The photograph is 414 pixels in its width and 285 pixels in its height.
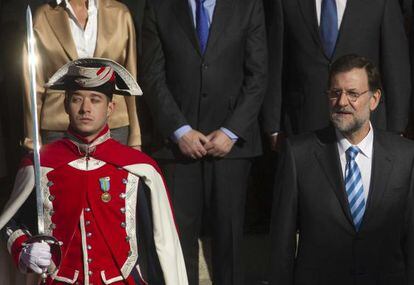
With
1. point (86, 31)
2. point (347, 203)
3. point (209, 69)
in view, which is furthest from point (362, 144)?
point (86, 31)

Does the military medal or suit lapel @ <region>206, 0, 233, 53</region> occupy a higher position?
suit lapel @ <region>206, 0, 233, 53</region>

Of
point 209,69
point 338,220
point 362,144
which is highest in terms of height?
point 209,69

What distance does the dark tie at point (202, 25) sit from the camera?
230 inches

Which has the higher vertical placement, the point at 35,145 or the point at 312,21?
the point at 312,21

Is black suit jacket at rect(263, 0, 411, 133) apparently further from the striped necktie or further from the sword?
the sword

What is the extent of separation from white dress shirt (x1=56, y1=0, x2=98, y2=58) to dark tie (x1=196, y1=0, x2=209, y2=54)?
0.57m

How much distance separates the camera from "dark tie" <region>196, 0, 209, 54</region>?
5844 mm

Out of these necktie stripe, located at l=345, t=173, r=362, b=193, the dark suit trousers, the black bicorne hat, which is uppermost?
the black bicorne hat

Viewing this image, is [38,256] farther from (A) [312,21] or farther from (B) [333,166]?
(A) [312,21]

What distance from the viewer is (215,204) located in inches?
230

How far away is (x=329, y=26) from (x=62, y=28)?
1.48m

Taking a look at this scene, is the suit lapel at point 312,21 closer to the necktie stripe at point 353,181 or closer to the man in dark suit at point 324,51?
the man in dark suit at point 324,51

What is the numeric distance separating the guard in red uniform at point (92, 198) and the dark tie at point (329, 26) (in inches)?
55.6

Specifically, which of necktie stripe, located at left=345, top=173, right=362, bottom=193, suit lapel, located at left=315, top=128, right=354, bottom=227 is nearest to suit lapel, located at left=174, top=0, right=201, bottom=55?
suit lapel, located at left=315, top=128, right=354, bottom=227
